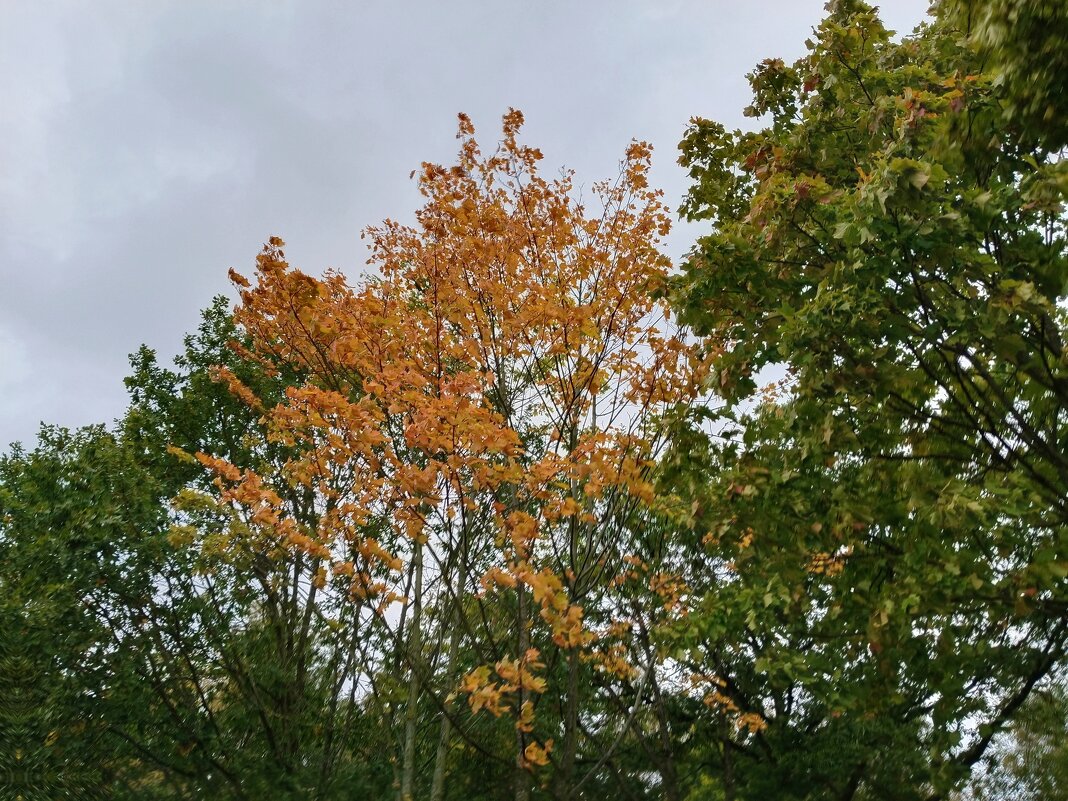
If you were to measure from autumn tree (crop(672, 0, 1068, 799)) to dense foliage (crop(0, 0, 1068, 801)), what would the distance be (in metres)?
0.03

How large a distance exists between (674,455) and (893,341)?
164cm

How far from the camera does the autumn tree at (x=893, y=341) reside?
13.3 feet

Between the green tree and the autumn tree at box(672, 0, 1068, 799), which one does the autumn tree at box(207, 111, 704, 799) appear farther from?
the green tree

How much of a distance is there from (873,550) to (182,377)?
10.7m

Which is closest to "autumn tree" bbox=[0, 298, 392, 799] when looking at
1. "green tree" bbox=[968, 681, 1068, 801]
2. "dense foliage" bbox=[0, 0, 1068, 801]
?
"dense foliage" bbox=[0, 0, 1068, 801]

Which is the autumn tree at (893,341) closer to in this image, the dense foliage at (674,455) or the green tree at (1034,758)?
the dense foliage at (674,455)

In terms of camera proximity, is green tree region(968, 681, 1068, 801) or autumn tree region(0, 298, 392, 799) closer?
autumn tree region(0, 298, 392, 799)

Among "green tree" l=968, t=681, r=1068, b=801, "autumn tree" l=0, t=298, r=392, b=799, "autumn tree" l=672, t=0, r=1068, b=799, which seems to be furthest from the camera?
"green tree" l=968, t=681, r=1068, b=801

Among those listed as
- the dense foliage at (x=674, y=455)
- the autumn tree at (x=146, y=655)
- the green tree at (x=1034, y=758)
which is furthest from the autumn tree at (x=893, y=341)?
the green tree at (x=1034, y=758)

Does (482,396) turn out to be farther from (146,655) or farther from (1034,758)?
(1034,758)

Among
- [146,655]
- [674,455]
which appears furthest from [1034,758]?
[146,655]

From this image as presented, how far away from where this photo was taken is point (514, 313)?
5660 millimetres

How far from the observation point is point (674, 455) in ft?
17.5

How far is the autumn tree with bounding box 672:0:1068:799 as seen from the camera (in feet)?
13.3
